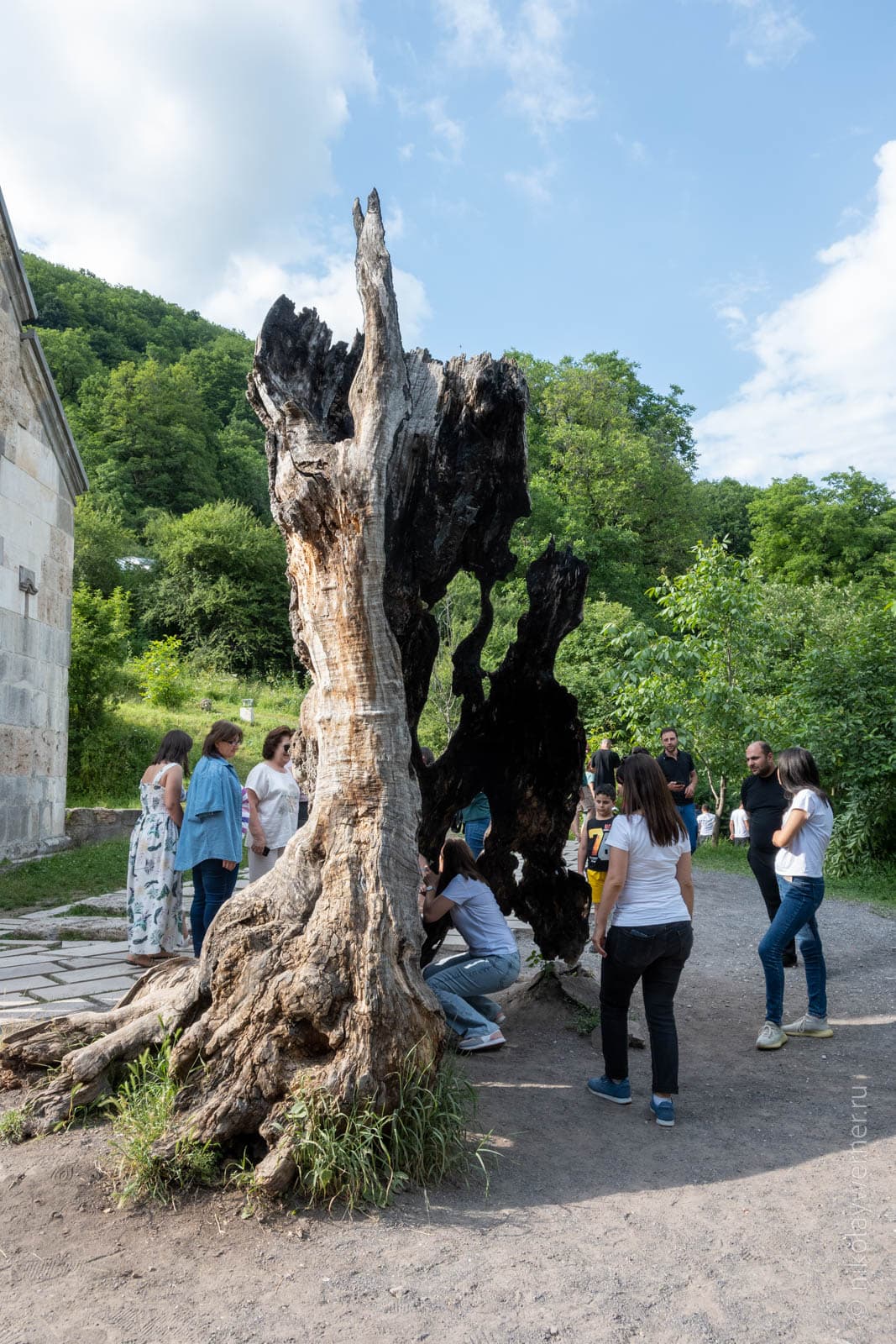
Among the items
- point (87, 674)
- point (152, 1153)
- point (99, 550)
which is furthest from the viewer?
point (99, 550)

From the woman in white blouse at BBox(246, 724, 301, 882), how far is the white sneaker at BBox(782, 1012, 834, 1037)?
3.65 metres

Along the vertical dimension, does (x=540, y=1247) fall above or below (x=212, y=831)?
below

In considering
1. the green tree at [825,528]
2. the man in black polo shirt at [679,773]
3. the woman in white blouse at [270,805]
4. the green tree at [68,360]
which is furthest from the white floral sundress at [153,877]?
the green tree at [68,360]

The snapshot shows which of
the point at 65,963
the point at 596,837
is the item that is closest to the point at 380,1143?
the point at 65,963

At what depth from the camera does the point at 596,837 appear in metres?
8.89

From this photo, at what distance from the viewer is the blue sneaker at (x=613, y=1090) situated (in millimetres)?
4887

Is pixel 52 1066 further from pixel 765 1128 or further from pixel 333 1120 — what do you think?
pixel 765 1128

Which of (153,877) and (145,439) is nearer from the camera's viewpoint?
(153,877)

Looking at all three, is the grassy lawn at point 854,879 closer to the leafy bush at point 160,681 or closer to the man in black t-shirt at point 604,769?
the man in black t-shirt at point 604,769

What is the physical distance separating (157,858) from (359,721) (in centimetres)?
349

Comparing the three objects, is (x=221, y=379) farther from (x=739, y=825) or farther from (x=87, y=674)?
(x=739, y=825)

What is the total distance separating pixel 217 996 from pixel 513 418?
3408mm

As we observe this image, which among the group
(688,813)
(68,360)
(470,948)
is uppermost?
(68,360)

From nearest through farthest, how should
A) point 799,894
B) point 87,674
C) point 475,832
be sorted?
1. point 799,894
2. point 475,832
3. point 87,674
